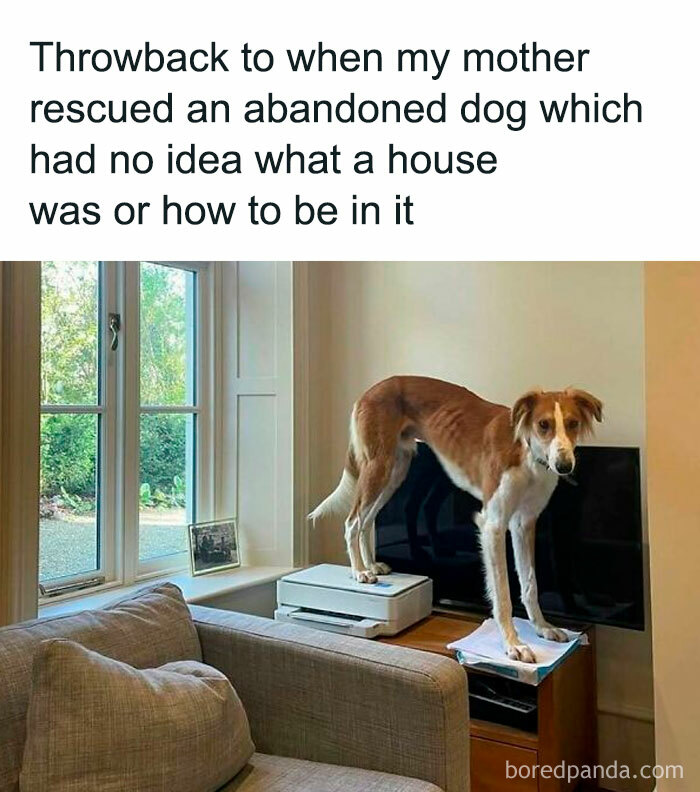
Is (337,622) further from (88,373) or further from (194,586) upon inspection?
(88,373)

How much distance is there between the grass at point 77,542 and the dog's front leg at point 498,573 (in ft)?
3.91

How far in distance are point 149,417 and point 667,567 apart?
66.4 inches

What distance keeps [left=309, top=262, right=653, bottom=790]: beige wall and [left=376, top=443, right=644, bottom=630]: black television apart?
196 mm

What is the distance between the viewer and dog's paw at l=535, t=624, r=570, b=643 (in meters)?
1.73

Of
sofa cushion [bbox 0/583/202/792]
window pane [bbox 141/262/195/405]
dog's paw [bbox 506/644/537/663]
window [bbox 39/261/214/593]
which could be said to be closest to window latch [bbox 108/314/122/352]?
window [bbox 39/261/214/593]

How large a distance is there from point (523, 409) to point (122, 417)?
4.25ft

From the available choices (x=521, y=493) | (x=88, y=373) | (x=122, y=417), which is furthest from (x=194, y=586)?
(x=521, y=493)

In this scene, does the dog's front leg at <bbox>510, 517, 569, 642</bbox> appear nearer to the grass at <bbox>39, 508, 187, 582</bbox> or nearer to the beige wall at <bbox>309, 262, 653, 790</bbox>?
the beige wall at <bbox>309, 262, 653, 790</bbox>

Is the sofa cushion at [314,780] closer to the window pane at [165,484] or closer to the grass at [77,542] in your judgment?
the grass at [77,542]

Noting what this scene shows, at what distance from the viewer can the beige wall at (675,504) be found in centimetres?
152

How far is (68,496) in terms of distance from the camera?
6.70ft
